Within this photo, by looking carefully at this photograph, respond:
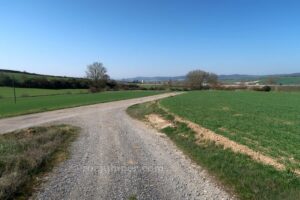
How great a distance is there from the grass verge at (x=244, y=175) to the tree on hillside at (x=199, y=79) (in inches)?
4456

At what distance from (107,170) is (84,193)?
6.76 feet

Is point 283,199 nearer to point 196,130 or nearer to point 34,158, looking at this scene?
point 34,158

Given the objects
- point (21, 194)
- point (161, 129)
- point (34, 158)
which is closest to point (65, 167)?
point (34, 158)

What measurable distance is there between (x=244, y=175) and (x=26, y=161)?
717cm

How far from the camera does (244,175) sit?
830 centimetres

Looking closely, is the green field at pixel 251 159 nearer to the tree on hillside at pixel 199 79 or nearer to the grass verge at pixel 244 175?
the grass verge at pixel 244 175

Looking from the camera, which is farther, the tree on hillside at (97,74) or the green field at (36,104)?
the tree on hillside at (97,74)

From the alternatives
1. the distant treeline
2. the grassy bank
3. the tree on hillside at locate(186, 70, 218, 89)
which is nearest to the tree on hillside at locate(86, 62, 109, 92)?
the distant treeline

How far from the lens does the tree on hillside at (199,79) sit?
12544 centimetres

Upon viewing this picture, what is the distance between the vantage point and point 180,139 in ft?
48.3

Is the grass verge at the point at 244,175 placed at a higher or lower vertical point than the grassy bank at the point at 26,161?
lower

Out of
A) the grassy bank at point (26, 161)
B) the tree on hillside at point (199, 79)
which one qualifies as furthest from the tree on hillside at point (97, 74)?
the grassy bank at point (26, 161)

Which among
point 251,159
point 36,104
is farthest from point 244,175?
point 36,104

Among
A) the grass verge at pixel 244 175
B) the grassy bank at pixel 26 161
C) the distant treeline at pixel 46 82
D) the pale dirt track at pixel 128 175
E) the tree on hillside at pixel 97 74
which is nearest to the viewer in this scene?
the grass verge at pixel 244 175
